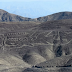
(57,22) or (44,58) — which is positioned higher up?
(57,22)

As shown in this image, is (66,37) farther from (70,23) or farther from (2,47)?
(2,47)

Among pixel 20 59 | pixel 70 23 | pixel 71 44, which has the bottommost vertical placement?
pixel 20 59

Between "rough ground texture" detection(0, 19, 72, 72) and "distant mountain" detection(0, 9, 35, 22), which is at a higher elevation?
"distant mountain" detection(0, 9, 35, 22)

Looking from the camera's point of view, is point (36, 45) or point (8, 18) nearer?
point (36, 45)

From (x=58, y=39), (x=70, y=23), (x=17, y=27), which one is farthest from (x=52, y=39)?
(x=17, y=27)

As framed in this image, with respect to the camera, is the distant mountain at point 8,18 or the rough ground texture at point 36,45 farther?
the distant mountain at point 8,18

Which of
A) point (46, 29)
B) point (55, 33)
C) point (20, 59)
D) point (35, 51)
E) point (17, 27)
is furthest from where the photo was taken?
point (17, 27)

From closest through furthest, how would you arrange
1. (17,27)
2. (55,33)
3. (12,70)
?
(12,70) < (55,33) < (17,27)

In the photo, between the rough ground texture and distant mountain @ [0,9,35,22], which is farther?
distant mountain @ [0,9,35,22]

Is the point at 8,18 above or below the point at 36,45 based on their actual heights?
above

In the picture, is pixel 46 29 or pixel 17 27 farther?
pixel 17 27

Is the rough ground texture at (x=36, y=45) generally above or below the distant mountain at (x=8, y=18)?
below
